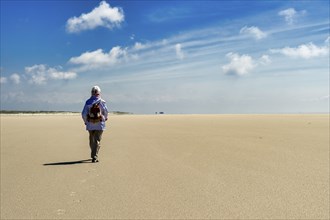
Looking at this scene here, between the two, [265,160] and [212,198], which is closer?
[212,198]

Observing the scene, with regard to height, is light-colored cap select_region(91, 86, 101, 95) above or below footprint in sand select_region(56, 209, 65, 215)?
above

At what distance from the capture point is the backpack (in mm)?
10703

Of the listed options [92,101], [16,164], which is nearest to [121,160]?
[92,101]

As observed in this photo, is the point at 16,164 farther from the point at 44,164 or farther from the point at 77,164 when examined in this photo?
the point at 77,164

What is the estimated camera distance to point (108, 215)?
17.1 feet

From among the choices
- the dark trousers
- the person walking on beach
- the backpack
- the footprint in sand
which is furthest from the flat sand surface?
the backpack

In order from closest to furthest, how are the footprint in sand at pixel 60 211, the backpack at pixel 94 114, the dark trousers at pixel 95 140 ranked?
the footprint in sand at pixel 60 211
the dark trousers at pixel 95 140
the backpack at pixel 94 114

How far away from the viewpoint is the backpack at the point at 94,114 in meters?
10.7

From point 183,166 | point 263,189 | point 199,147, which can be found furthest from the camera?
point 199,147

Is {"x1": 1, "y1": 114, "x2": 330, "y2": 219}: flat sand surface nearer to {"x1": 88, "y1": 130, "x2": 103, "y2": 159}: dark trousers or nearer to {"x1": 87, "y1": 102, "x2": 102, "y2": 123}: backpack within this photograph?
{"x1": 88, "y1": 130, "x2": 103, "y2": 159}: dark trousers

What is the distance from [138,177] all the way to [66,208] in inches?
91.2

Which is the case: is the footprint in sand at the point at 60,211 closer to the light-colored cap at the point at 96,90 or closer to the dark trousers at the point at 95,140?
the dark trousers at the point at 95,140

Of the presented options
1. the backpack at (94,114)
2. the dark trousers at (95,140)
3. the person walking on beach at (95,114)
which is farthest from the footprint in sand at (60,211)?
the backpack at (94,114)

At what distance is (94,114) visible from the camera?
10703mm
